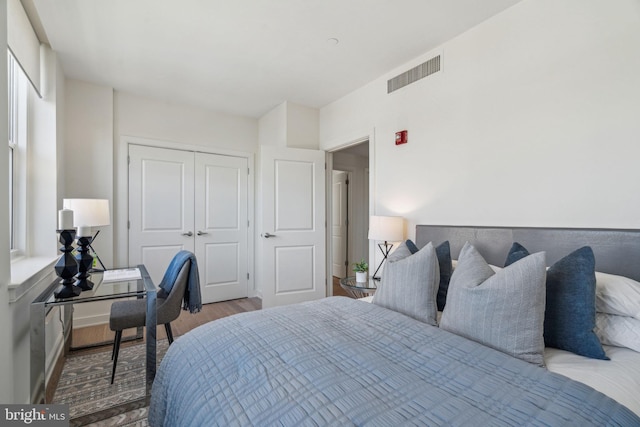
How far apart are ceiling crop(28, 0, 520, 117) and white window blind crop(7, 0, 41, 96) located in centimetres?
11

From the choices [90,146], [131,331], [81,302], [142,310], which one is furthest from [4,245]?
[90,146]

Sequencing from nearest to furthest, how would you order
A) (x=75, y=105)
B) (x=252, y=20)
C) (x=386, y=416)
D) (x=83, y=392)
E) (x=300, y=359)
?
1. (x=386, y=416)
2. (x=300, y=359)
3. (x=83, y=392)
4. (x=252, y=20)
5. (x=75, y=105)

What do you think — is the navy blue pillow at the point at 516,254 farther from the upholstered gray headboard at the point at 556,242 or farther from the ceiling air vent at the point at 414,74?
the ceiling air vent at the point at 414,74

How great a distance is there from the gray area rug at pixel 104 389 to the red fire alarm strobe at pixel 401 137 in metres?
2.79

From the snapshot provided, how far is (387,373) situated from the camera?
41.6 inches

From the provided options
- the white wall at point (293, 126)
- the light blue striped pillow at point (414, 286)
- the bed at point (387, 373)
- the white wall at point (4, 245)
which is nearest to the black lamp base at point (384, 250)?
the light blue striped pillow at point (414, 286)

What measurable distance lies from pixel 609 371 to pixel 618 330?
274mm

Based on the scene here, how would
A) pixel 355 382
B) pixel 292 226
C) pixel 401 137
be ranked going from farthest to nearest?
pixel 292 226 → pixel 401 137 → pixel 355 382

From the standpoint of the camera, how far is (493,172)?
85.7 inches

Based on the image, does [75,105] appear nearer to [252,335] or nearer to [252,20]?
[252,20]

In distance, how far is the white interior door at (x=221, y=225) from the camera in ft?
13.4

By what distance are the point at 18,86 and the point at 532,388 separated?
364cm

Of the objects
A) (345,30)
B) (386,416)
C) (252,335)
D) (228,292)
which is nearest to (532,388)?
(386,416)

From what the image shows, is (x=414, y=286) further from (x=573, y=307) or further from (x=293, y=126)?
(x=293, y=126)
